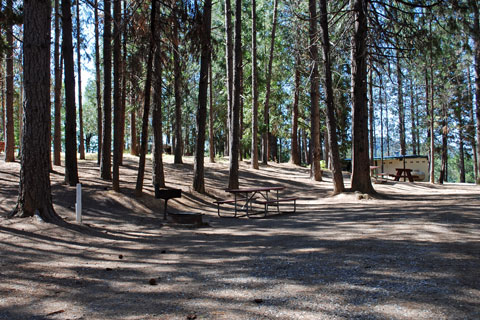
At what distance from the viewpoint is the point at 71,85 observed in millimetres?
13664

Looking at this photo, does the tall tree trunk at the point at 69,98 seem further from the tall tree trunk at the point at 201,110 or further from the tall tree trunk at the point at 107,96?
the tall tree trunk at the point at 201,110

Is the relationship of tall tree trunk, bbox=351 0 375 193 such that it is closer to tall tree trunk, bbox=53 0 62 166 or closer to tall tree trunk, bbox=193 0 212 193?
tall tree trunk, bbox=193 0 212 193

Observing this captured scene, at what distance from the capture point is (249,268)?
16.8 feet

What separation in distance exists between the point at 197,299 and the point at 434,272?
2667 millimetres

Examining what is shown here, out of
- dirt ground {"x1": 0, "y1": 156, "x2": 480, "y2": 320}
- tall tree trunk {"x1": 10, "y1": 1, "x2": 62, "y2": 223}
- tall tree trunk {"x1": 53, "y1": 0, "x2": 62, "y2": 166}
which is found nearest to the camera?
dirt ground {"x1": 0, "y1": 156, "x2": 480, "y2": 320}

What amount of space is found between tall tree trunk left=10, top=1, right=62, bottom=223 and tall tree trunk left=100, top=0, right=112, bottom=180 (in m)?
5.24

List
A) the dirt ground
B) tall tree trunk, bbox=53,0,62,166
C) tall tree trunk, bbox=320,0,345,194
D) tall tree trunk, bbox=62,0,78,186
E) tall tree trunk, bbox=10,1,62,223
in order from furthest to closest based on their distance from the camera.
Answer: tall tree trunk, bbox=53,0,62,166
tall tree trunk, bbox=320,0,345,194
tall tree trunk, bbox=62,0,78,186
tall tree trunk, bbox=10,1,62,223
the dirt ground

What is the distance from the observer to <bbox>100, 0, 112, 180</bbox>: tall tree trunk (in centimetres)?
1348

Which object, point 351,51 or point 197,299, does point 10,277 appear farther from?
point 351,51

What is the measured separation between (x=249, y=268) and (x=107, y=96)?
11211 millimetres

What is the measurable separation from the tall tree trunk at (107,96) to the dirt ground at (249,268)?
15.8ft

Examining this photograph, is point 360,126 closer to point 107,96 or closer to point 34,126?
point 107,96

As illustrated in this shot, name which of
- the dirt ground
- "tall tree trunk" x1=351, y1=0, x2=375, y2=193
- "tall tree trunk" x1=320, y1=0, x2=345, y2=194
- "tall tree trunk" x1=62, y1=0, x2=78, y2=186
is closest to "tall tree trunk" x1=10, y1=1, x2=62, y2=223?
the dirt ground

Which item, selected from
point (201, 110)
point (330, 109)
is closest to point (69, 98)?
point (201, 110)
